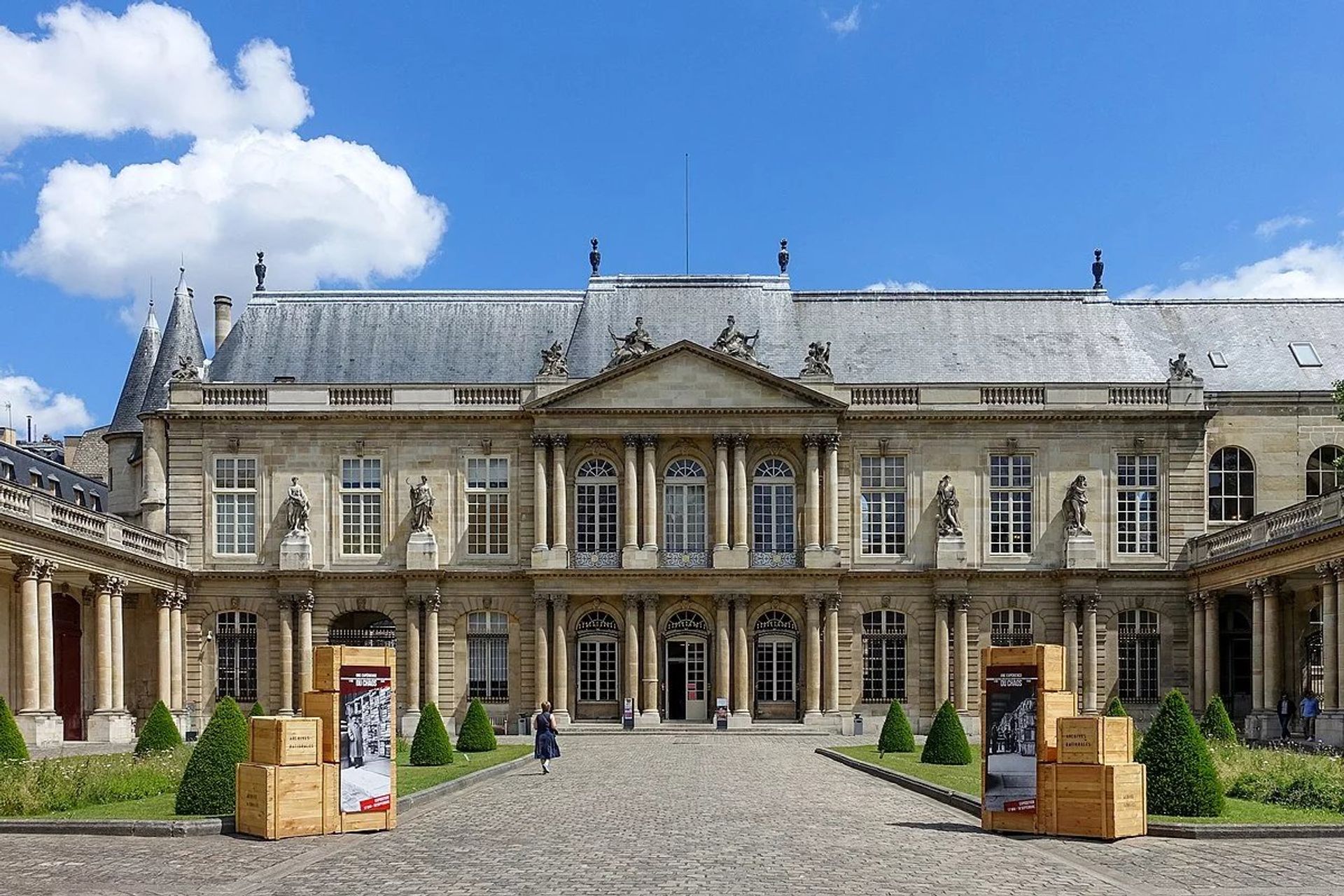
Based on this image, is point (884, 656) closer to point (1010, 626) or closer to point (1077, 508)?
point (1010, 626)

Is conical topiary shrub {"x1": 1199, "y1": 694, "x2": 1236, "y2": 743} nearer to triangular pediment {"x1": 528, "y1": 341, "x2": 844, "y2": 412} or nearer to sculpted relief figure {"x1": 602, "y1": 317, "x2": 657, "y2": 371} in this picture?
triangular pediment {"x1": 528, "y1": 341, "x2": 844, "y2": 412}

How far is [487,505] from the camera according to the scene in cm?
5003

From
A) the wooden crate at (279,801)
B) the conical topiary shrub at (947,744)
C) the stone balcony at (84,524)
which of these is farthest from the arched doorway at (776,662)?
the wooden crate at (279,801)

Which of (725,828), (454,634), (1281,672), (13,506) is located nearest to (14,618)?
(13,506)

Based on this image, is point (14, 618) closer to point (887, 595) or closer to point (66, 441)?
point (887, 595)

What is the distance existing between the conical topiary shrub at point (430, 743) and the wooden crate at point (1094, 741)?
15130 mm

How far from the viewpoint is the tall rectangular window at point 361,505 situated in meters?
50.0

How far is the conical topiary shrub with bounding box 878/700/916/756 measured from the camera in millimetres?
35281

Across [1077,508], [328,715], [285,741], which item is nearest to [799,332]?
[1077,508]

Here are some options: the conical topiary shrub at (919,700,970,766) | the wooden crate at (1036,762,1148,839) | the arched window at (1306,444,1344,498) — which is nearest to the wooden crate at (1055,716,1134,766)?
the wooden crate at (1036,762,1148,839)

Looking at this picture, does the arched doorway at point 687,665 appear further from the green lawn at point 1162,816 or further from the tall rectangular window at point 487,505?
the green lawn at point 1162,816

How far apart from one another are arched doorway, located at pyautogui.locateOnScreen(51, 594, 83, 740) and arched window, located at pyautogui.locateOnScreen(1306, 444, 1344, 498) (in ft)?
124

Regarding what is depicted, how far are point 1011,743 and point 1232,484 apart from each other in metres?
33.6

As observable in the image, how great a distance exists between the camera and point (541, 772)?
30922 mm
